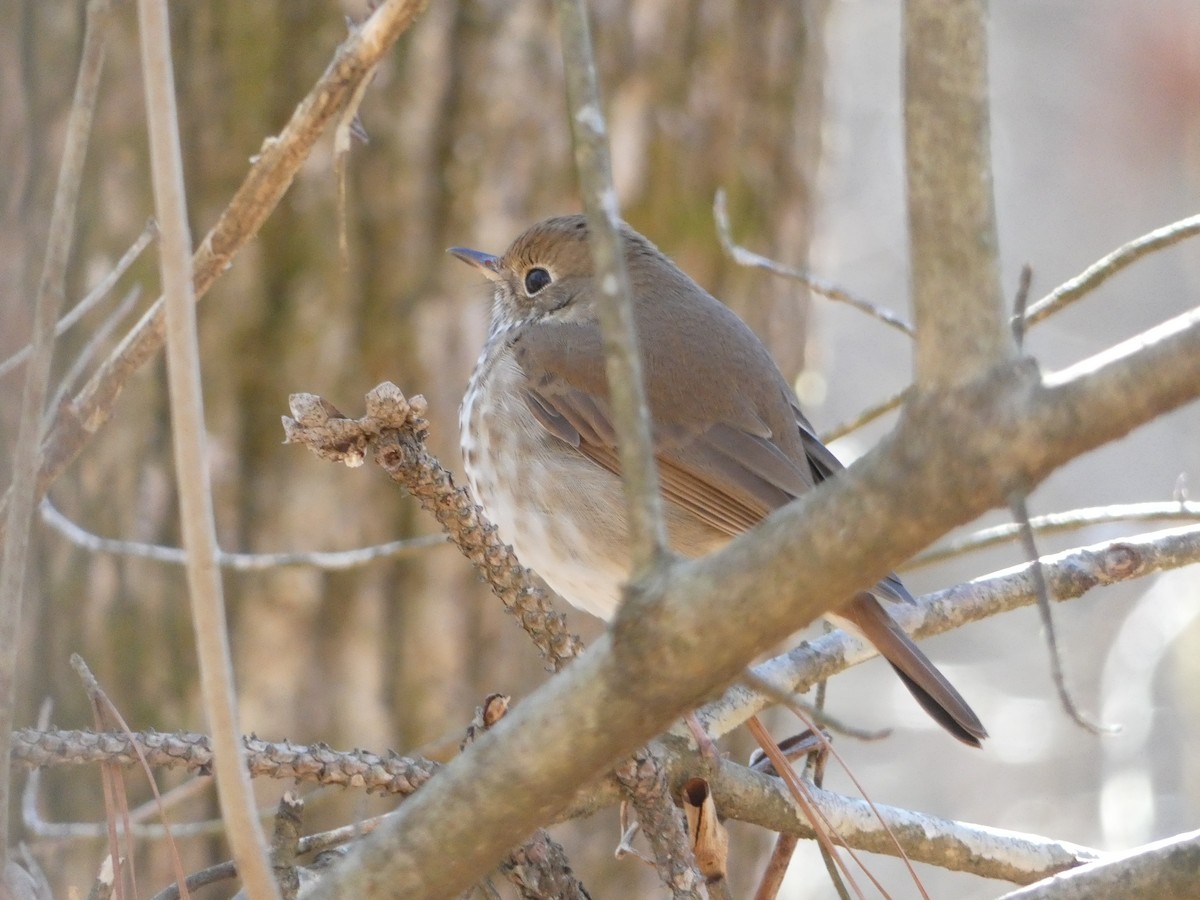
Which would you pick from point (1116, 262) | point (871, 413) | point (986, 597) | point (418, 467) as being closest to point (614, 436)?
point (871, 413)

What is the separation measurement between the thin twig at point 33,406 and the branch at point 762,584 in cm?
31

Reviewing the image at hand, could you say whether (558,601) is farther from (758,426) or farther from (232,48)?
(232,48)

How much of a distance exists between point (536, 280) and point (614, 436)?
0.61 meters

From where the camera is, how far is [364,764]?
152cm

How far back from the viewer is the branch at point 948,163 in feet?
3.54

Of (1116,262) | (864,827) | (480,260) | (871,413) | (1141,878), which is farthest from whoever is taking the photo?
(480,260)

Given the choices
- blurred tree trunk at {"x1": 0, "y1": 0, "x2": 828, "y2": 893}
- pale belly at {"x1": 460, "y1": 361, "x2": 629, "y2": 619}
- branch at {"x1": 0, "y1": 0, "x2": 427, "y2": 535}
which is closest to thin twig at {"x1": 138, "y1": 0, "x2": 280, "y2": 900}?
branch at {"x1": 0, "y1": 0, "x2": 427, "y2": 535}

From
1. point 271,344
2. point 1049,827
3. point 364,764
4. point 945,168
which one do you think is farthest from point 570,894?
point 1049,827

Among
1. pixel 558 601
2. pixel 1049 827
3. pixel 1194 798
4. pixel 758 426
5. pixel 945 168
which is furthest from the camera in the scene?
pixel 1049 827

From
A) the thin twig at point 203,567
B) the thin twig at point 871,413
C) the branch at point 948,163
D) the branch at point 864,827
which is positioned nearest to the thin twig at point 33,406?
the thin twig at point 203,567

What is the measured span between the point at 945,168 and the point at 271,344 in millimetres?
2421

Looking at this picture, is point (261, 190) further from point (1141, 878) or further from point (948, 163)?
point (1141, 878)

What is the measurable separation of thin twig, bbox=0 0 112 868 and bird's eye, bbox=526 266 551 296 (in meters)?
2.02

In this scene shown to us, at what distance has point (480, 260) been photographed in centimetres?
323
